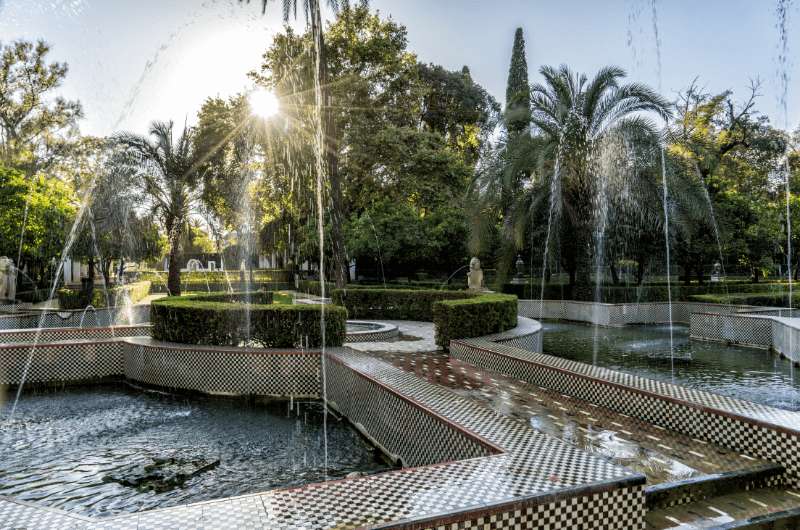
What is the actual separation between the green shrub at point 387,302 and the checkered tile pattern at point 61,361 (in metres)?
8.50

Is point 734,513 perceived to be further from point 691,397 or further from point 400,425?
point 400,425

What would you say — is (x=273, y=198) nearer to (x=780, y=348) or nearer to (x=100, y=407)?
(x=100, y=407)

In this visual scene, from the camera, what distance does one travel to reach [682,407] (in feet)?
19.2

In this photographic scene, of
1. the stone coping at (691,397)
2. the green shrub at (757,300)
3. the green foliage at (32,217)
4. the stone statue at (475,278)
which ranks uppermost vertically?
the green foliage at (32,217)

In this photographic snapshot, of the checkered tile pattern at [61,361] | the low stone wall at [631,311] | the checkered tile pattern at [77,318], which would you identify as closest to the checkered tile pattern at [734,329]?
the low stone wall at [631,311]

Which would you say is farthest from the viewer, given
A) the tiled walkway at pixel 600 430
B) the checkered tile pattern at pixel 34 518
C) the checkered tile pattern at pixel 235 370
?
the checkered tile pattern at pixel 235 370

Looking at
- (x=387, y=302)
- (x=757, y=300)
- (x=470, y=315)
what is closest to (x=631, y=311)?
(x=757, y=300)

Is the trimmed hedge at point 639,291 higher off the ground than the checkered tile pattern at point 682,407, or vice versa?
the trimmed hedge at point 639,291

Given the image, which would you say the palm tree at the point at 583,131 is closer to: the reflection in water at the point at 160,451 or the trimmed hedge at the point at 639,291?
the trimmed hedge at the point at 639,291

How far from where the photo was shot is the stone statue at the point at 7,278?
19938 mm

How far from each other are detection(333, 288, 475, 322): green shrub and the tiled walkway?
29.4 ft

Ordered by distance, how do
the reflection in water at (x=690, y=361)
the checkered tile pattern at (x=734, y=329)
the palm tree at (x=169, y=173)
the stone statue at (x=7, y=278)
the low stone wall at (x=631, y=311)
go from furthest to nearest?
the palm tree at (x=169, y=173) → the stone statue at (x=7, y=278) → the low stone wall at (x=631, y=311) → the checkered tile pattern at (x=734, y=329) → the reflection in water at (x=690, y=361)

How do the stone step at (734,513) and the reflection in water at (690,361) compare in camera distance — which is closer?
the stone step at (734,513)

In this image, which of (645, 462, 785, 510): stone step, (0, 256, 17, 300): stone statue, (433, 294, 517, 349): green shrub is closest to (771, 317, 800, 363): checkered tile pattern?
(433, 294, 517, 349): green shrub
